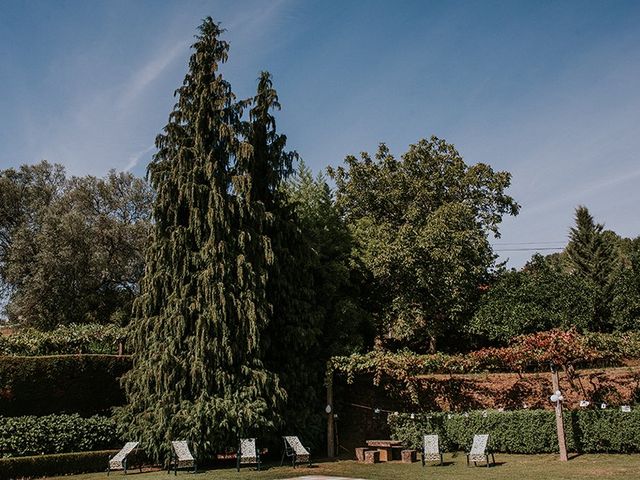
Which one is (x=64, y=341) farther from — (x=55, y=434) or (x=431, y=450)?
(x=431, y=450)

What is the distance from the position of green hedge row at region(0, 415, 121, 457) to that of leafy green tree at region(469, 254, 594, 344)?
15.1m

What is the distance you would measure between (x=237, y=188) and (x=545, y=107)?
30.8 ft

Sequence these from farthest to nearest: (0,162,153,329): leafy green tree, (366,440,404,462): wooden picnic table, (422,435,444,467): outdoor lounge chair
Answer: (0,162,153,329): leafy green tree, (366,440,404,462): wooden picnic table, (422,435,444,467): outdoor lounge chair

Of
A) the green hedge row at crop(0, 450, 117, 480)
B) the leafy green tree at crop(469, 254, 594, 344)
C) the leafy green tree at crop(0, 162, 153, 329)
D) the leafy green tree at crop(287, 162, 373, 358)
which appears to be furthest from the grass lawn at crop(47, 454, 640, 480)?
the leafy green tree at crop(0, 162, 153, 329)

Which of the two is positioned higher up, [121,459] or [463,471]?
Result: [121,459]

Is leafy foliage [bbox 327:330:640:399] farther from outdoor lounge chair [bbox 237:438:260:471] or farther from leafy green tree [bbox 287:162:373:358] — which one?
outdoor lounge chair [bbox 237:438:260:471]

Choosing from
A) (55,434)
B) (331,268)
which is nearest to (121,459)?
(55,434)

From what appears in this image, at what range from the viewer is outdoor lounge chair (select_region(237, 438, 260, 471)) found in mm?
15641

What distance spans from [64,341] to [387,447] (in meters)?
11.4

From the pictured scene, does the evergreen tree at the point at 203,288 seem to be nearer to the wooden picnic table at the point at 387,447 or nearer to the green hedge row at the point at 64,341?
the green hedge row at the point at 64,341

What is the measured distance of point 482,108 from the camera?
15359mm

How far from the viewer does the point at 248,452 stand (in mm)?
15719

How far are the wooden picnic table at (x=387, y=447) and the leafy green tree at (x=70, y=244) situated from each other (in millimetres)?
14721

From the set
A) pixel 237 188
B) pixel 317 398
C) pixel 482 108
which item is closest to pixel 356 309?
pixel 317 398
